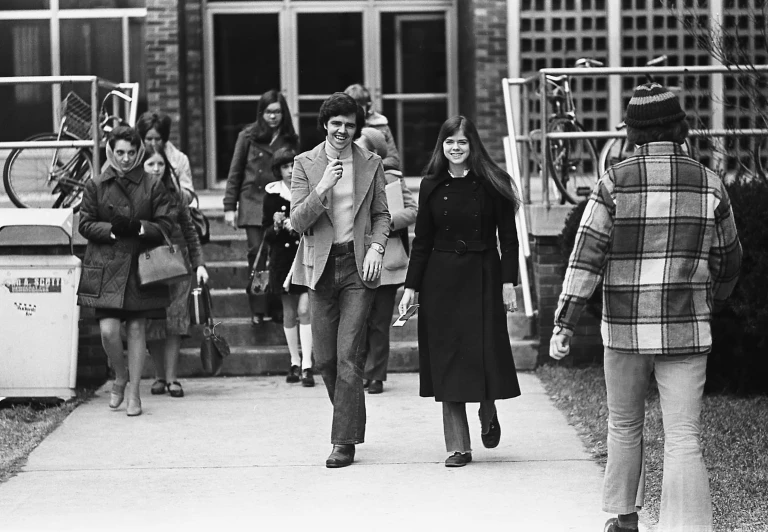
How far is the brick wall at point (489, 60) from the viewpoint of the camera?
1273 centimetres

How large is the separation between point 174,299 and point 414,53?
591 centimetres

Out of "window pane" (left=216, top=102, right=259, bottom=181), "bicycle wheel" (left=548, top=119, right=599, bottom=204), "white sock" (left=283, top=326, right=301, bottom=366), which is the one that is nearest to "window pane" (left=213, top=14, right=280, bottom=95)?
"window pane" (left=216, top=102, right=259, bottom=181)

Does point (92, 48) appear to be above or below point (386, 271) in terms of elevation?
above

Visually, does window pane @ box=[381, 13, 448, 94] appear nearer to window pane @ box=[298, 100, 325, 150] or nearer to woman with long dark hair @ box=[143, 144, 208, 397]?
window pane @ box=[298, 100, 325, 150]

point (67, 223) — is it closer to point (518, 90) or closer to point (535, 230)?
point (535, 230)

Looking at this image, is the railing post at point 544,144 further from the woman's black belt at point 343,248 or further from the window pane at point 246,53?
the window pane at point 246,53

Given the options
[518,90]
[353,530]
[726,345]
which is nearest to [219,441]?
[353,530]

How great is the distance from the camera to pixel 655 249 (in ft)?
16.1

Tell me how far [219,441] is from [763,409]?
132 inches

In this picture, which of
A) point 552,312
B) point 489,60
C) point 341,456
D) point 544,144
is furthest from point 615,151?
point 341,456

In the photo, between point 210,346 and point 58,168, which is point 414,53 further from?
point 210,346

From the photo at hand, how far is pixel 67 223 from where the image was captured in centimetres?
866

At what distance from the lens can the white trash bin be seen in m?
8.47

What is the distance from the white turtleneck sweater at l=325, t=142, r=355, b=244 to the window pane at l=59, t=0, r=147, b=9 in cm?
706
